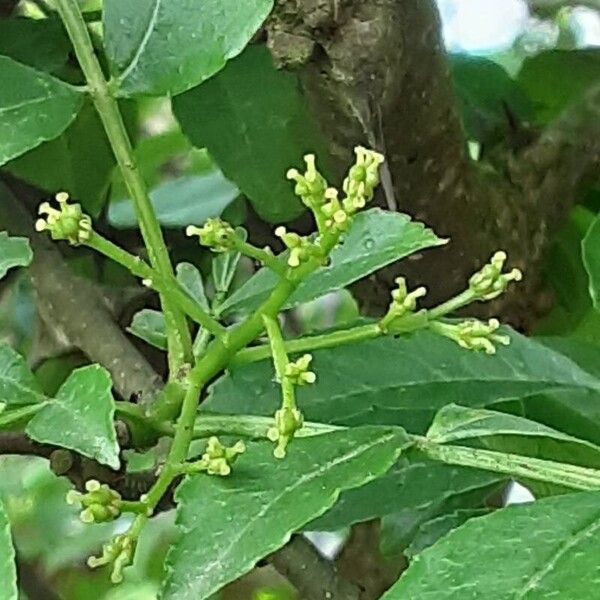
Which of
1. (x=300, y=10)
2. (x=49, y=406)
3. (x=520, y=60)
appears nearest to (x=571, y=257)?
(x=520, y=60)

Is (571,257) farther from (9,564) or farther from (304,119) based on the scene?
(9,564)

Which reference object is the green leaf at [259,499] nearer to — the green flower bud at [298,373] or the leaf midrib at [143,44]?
the green flower bud at [298,373]

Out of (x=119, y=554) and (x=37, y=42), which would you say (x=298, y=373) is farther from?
(x=37, y=42)

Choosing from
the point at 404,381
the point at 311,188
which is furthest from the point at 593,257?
Answer: the point at 311,188

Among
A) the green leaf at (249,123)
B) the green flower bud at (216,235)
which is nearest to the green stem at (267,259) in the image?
the green flower bud at (216,235)

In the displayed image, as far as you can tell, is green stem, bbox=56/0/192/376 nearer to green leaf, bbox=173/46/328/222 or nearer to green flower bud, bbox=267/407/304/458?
green flower bud, bbox=267/407/304/458
